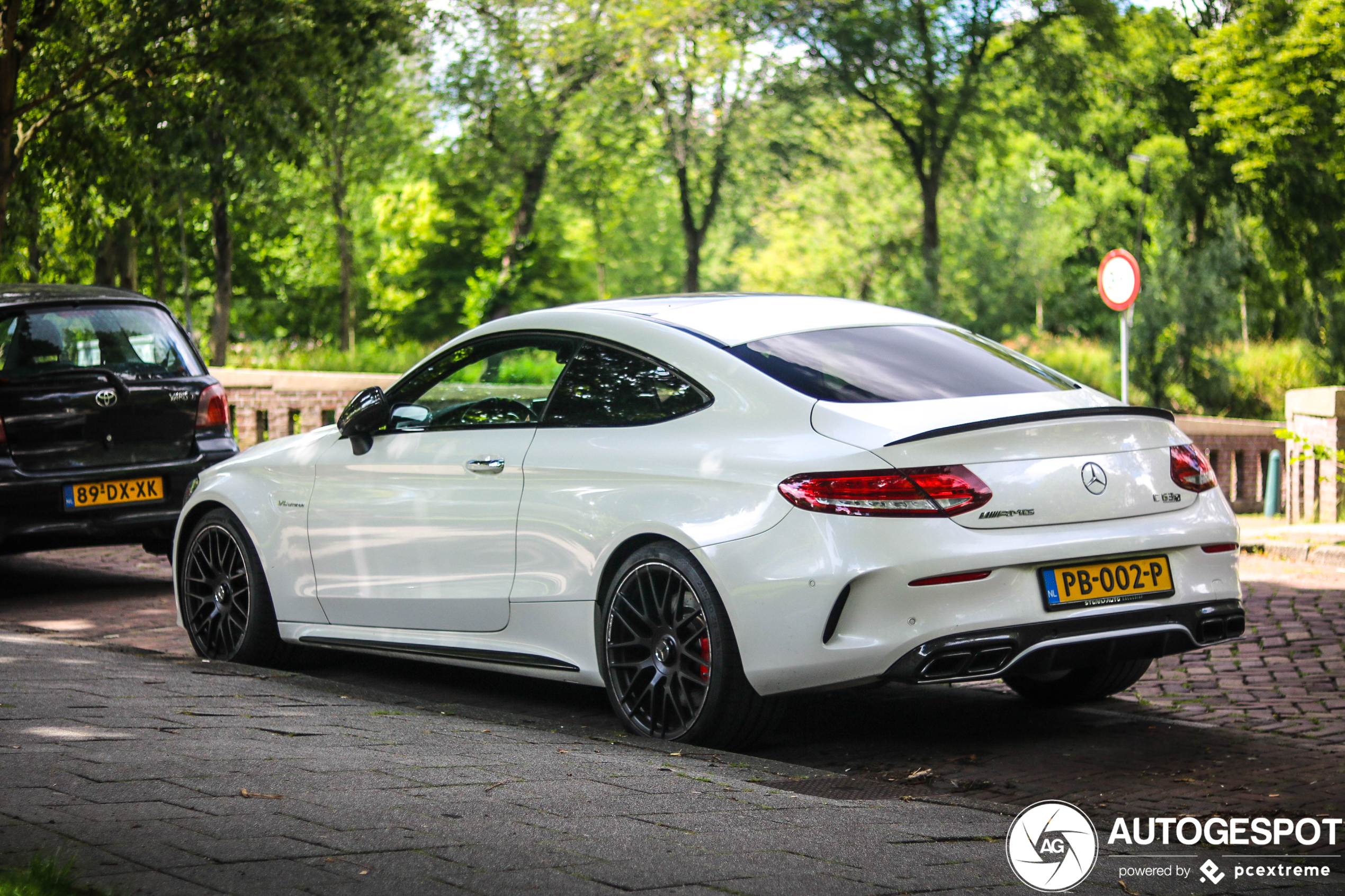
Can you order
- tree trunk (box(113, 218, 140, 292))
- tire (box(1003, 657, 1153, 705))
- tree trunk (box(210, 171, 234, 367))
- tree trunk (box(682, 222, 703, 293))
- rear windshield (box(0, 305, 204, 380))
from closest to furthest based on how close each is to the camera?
tire (box(1003, 657, 1153, 705)) < rear windshield (box(0, 305, 204, 380)) < tree trunk (box(113, 218, 140, 292)) < tree trunk (box(210, 171, 234, 367)) < tree trunk (box(682, 222, 703, 293))

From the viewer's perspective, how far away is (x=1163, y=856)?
3686mm

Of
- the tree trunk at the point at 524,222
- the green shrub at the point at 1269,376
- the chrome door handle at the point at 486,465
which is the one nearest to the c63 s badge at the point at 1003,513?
the chrome door handle at the point at 486,465

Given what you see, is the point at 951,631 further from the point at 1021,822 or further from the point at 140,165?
the point at 140,165

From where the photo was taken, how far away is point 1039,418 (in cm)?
476

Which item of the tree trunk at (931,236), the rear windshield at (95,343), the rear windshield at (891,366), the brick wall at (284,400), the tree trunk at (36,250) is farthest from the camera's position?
the tree trunk at (931,236)

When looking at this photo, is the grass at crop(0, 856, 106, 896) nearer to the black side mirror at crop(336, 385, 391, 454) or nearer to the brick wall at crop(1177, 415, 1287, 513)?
the black side mirror at crop(336, 385, 391, 454)

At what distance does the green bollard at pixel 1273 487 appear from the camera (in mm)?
17531

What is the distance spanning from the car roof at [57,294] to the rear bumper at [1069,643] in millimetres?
6391

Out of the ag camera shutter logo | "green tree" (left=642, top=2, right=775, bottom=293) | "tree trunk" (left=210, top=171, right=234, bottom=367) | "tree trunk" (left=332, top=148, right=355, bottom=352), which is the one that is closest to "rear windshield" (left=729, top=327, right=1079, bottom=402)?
the ag camera shutter logo

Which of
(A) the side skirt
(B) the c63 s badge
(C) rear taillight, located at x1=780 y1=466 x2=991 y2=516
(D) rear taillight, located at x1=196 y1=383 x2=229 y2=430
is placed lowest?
(A) the side skirt

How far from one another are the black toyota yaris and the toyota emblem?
6016 millimetres

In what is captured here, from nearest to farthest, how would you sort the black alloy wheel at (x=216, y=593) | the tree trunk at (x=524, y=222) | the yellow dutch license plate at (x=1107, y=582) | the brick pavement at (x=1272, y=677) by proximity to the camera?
the yellow dutch license plate at (x=1107, y=582) → the brick pavement at (x=1272, y=677) → the black alloy wheel at (x=216, y=593) → the tree trunk at (x=524, y=222)

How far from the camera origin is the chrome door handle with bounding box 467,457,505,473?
557 centimetres

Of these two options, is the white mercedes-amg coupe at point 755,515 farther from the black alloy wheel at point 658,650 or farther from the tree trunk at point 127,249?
the tree trunk at point 127,249
